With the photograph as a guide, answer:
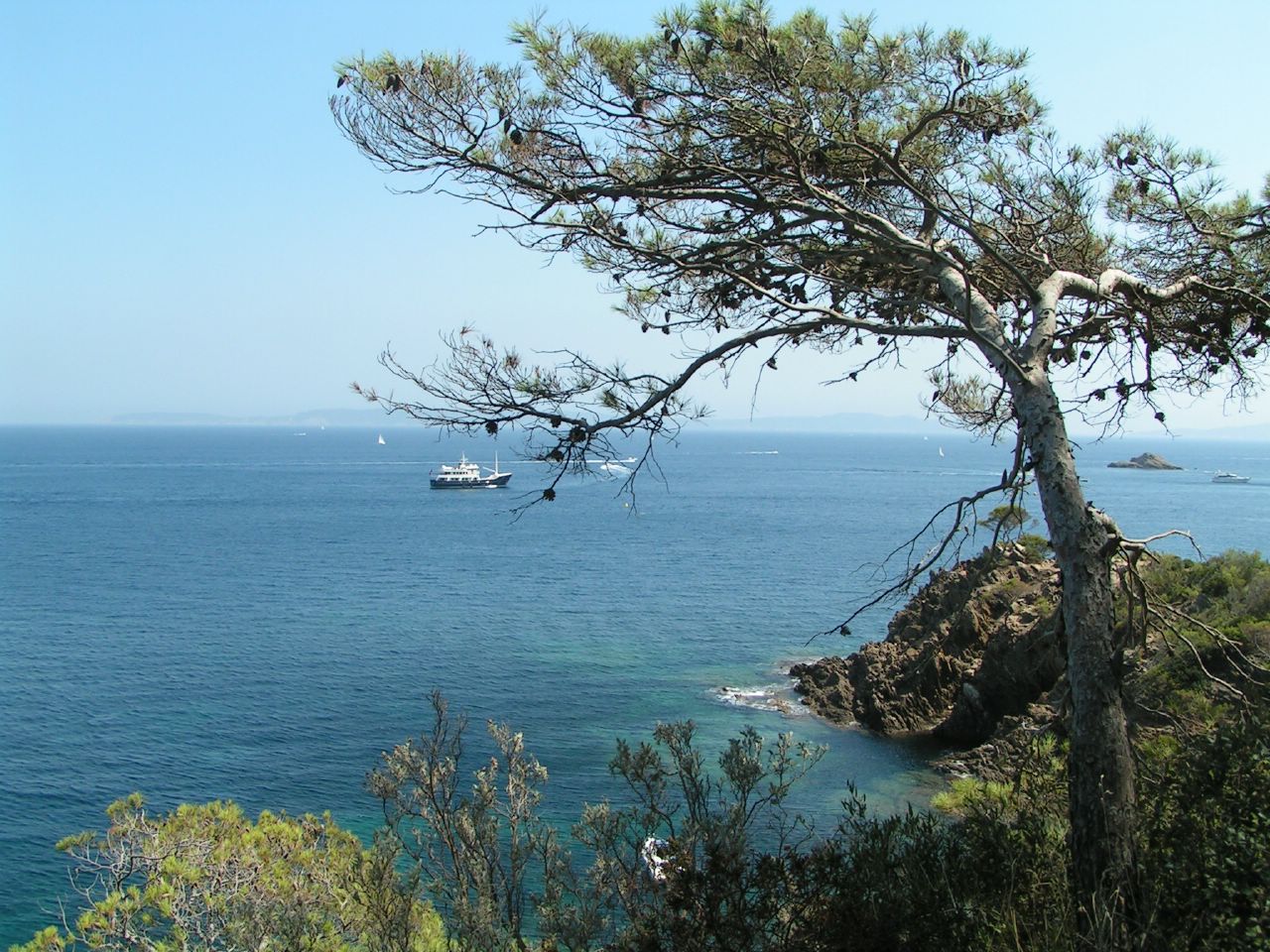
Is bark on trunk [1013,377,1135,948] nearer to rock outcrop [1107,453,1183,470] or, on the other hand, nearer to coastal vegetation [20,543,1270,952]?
coastal vegetation [20,543,1270,952]

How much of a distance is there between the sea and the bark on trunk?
2.04 metres

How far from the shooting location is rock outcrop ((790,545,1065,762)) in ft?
67.1

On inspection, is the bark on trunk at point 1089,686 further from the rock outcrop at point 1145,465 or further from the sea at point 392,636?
the rock outcrop at point 1145,465

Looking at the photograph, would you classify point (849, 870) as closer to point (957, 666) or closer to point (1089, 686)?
point (1089, 686)

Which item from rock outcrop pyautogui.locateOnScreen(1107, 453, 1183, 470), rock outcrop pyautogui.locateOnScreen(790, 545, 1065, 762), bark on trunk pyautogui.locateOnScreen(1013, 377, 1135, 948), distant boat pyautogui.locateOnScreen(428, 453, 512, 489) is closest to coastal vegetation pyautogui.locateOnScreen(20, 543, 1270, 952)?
bark on trunk pyautogui.locateOnScreen(1013, 377, 1135, 948)

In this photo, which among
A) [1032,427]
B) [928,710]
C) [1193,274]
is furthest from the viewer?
[928,710]

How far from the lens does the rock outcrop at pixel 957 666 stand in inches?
805

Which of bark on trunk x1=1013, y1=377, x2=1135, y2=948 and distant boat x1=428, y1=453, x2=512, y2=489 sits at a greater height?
bark on trunk x1=1013, y1=377, x2=1135, y2=948

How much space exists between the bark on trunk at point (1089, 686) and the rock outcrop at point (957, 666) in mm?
14546

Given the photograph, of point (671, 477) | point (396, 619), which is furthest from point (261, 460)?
point (396, 619)

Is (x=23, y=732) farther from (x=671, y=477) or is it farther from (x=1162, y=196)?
(x=671, y=477)

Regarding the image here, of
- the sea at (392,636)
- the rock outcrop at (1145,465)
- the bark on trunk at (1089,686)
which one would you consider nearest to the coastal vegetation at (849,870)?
the bark on trunk at (1089,686)

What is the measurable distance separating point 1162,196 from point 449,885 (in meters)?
6.26

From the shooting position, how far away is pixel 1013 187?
6.62 meters
